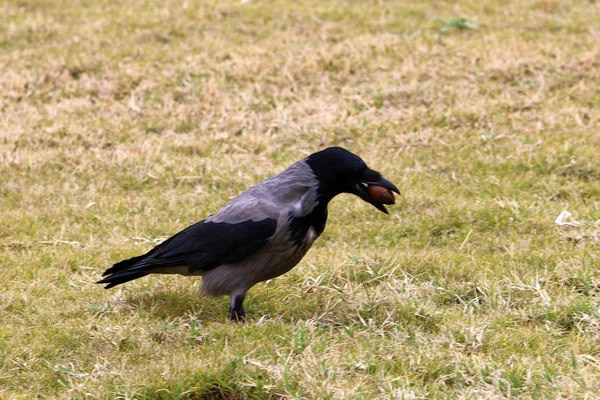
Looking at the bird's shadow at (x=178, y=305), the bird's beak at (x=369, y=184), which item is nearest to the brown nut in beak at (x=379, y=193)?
the bird's beak at (x=369, y=184)

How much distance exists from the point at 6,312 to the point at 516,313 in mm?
3087

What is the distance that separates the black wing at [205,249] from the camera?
219 inches

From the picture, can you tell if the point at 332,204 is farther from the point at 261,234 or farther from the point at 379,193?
the point at 261,234

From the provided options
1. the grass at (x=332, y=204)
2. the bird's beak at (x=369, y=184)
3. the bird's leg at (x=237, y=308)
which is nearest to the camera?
the grass at (x=332, y=204)

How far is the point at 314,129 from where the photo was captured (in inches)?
370

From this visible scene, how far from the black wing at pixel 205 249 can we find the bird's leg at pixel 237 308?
0.22 metres

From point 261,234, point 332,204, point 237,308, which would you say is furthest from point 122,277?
point 332,204

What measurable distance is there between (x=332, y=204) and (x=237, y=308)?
235cm

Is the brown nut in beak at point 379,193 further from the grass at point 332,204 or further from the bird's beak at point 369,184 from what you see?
the grass at point 332,204

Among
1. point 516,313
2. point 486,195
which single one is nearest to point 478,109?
point 486,195

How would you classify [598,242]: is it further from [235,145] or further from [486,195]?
[235,145]

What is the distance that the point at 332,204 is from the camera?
7.92 meters

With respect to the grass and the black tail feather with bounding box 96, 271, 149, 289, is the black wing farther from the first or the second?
the grass

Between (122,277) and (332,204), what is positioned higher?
(122,277)
